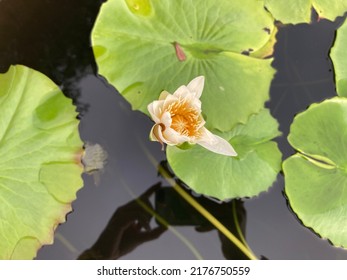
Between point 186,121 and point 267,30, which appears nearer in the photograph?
point 186,121

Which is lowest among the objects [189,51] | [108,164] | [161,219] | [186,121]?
[161,219]

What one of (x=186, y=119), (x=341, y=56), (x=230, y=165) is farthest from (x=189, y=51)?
(x=341, y=56)

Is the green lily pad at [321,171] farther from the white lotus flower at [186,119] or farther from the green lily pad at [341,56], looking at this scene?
the white lotus flower at [186,119]

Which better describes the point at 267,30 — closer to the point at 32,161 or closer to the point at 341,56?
the point at 341,56

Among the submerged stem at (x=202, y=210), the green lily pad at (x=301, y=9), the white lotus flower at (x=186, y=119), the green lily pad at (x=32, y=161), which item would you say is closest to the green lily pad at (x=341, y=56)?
the green lily pad at (x=301, y=9)

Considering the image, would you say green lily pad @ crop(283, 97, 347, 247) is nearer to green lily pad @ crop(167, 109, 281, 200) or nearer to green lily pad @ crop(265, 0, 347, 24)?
green lily pad @ crop(167, 109, 281, 200)
